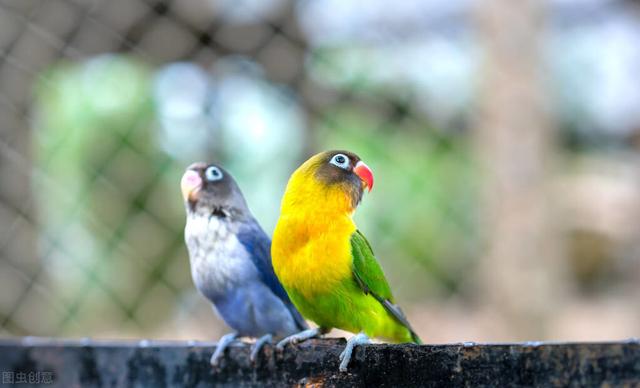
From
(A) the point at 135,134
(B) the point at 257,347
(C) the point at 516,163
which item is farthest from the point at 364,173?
(A) the point at 135,134

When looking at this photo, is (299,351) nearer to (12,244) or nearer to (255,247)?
(255,247)

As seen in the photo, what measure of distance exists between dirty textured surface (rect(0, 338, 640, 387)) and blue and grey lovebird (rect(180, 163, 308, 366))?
8 cm

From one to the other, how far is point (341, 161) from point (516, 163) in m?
0.70

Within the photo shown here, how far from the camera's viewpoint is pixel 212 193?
0.58 metres

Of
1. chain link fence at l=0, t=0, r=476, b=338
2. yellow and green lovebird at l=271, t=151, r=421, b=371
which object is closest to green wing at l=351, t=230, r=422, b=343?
yellow and green lovebird at l=271, t=151, r=421, b=371

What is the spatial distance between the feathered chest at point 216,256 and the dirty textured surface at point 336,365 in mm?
74

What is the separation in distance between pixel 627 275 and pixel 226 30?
0.87 metres

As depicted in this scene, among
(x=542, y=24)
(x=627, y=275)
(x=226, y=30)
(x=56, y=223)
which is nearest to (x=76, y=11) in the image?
(x=226, y=30)

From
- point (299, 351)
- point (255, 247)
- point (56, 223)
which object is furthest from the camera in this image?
point (56, 223)

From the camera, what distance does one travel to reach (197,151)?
3.94ft

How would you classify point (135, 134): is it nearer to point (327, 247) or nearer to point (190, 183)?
point (190, 183)

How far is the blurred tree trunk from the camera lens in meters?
1.10

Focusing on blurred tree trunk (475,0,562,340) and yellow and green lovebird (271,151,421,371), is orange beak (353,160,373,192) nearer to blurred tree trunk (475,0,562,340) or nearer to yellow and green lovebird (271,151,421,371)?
yellow and green lovebird (271,151,421,371)

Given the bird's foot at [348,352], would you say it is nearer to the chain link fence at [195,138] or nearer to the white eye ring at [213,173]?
the white eye ring at [213,173]
